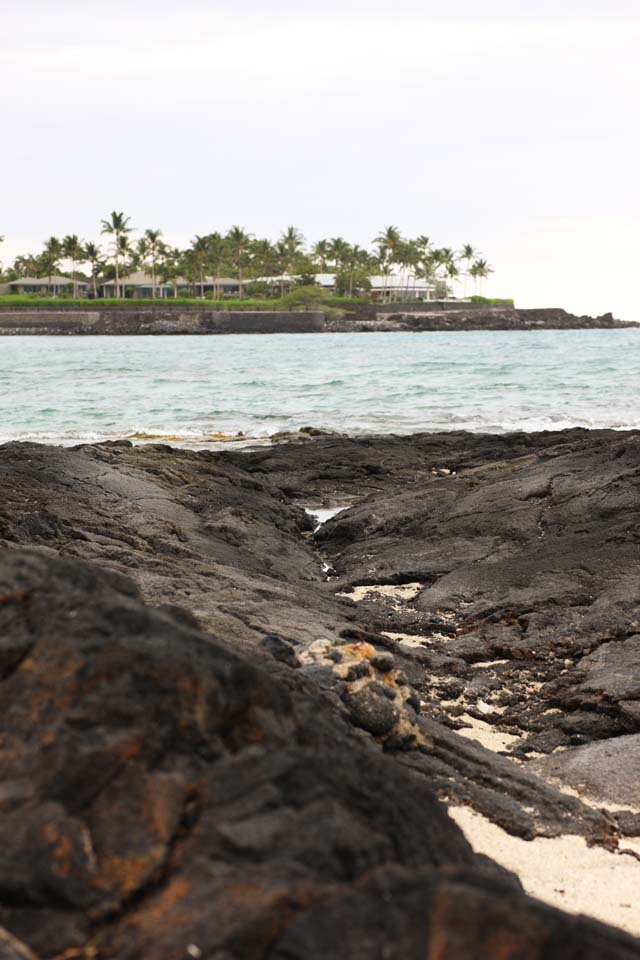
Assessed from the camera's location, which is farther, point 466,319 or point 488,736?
point 466,319

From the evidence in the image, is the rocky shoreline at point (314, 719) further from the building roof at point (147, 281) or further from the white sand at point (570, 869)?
the building roof at point (147, 281)

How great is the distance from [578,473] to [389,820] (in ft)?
28.1

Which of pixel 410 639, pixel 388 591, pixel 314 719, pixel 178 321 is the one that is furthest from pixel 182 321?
pixel 314 719

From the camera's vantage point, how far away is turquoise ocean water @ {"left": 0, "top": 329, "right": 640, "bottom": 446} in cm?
2352

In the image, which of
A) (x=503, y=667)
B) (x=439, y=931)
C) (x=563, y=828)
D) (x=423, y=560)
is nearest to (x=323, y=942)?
(x=439, y=931)

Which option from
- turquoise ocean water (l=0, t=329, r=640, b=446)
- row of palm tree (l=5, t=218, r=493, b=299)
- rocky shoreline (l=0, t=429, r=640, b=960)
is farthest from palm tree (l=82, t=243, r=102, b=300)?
rocky shoreline (l=0, t=429, r=640, b=960)

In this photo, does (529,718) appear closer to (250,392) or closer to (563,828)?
(563,828)

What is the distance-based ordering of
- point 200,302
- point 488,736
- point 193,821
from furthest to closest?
point 200,302 → point 488,736 → point 193,821

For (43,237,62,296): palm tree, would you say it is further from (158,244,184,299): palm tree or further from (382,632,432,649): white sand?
(382,632,432,649): white sand

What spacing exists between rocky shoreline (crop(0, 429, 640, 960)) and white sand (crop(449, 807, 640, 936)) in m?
0.02

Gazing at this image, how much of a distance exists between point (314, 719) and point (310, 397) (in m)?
29.1

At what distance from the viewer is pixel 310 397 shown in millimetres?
31672

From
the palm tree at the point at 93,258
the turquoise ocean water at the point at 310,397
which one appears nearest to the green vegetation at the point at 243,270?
the palm tree at the point at 93,258

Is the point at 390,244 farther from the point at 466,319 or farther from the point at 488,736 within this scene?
the point at 488,736
